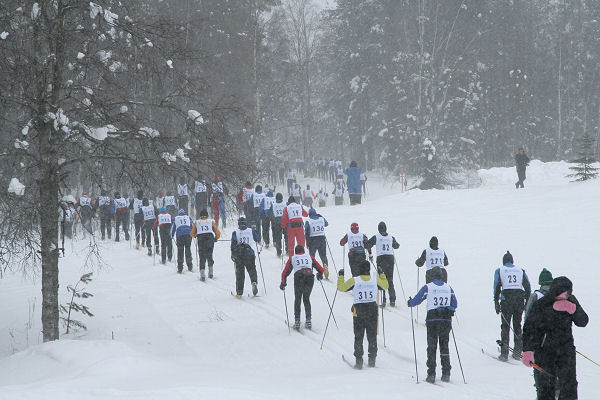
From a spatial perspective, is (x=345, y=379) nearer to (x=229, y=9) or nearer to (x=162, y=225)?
(x=162, y=225)

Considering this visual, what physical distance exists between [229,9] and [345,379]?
26.3 m

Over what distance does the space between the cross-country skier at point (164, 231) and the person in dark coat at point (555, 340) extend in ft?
45.8

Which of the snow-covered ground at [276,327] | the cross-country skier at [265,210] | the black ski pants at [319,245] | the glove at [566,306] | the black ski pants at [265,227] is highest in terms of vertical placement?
the cross-country skier at [265,210]

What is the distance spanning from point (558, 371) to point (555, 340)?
33 cm

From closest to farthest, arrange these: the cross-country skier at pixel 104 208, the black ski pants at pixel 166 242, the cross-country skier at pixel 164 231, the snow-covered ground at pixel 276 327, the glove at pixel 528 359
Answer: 1. the glove at pixel 528 359
2. the snow-covered ground at pixel 276 327
3. the cross-country skier at pixel 164 231
4. the black ski pants at pixel 166 242
5. the cross-country skier at pixel 104 208

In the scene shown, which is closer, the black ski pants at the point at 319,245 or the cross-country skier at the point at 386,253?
the cross-country skier at the point at 386,253

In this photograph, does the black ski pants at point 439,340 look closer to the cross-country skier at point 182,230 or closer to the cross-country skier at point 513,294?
the cross-country skier at point 513,294

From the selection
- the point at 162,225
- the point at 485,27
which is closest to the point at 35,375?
the point at 162,225

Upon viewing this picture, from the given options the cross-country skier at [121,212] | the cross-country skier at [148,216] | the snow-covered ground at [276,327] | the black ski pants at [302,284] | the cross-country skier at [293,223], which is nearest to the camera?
the snow-covered ground at [276,327]

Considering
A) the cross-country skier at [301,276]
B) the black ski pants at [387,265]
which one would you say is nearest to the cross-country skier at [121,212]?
the black ski pants at [387,265]

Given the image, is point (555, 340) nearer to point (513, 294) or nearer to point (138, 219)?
point (513, 294)

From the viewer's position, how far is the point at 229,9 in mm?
31344

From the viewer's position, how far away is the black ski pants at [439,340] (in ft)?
28.6

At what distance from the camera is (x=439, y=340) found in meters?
8.94
